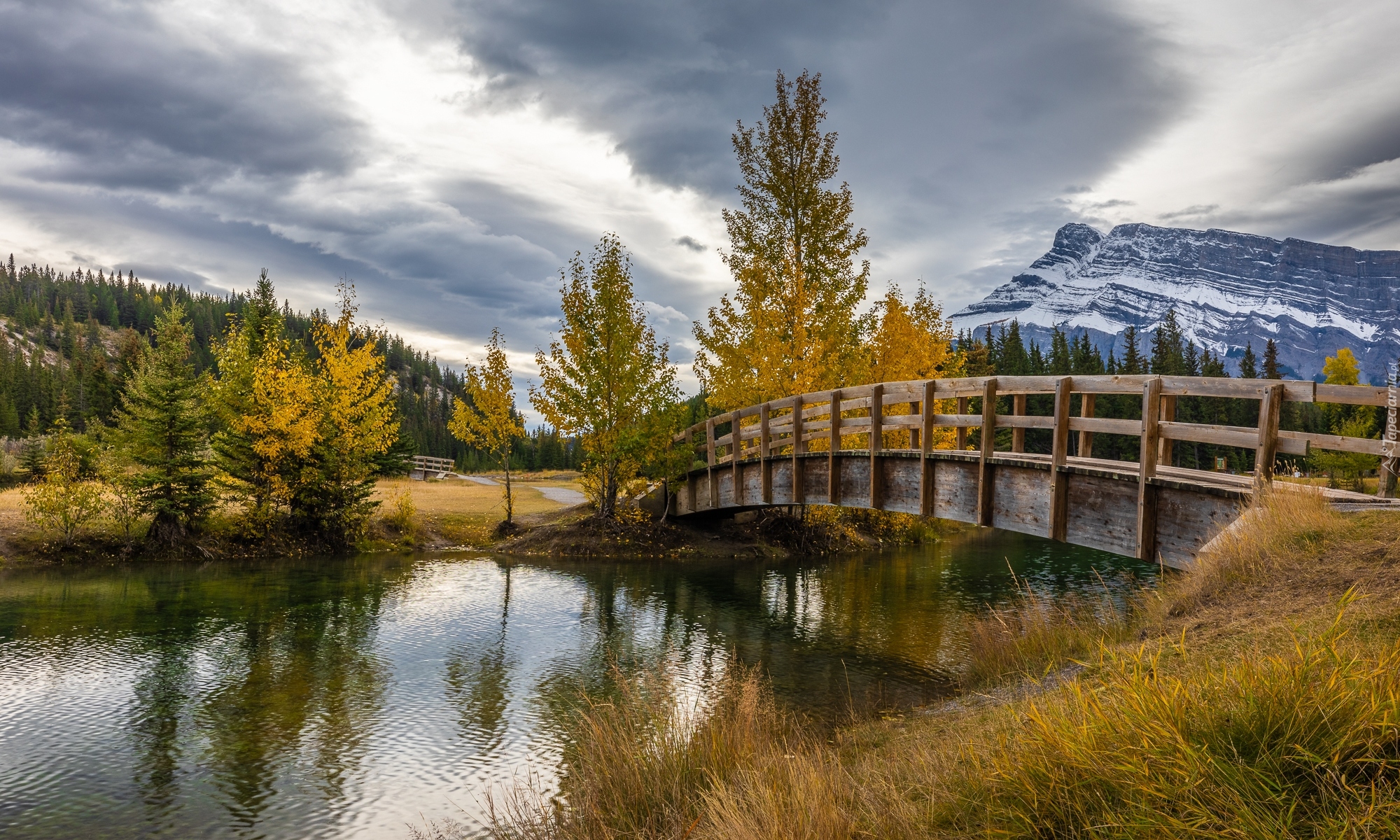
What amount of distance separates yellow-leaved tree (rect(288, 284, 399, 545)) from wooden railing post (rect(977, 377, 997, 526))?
19.0 m

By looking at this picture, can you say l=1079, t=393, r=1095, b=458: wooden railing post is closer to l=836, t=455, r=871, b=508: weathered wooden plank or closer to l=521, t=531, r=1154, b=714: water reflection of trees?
l=521, t=531, r=1154, b=714: water reflection of trees

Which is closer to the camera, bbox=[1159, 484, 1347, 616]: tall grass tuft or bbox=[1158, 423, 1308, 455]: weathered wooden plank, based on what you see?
bbox=[1159, 484, 1347, 616]: tall grass tuft

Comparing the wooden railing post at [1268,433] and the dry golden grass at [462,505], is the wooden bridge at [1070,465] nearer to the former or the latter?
the wooden railing post at [1268,433]

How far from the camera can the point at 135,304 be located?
189875mm

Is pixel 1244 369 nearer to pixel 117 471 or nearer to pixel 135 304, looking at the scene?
pixel 117 471

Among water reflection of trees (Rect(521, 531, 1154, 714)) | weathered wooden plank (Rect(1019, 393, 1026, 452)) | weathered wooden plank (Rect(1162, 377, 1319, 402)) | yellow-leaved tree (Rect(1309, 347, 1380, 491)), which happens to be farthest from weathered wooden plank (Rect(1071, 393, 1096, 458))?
yellow-leaved tree (Rect(1309, 347, 1380, 491))

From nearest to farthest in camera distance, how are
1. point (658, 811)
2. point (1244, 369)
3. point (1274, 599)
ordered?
point (658, 811) < point (1274, 599) < point (1244, 369)

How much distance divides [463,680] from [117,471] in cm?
1631

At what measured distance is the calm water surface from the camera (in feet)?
26.0

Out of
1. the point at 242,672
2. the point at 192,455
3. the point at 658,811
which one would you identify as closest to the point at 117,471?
the point at 192,455

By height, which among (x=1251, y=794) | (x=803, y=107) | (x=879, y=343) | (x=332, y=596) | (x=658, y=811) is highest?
(x=803, y=107)

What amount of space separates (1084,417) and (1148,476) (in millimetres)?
1713

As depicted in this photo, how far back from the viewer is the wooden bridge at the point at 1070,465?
8664 millimetres

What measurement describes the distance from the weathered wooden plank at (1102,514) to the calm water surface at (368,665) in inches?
119
